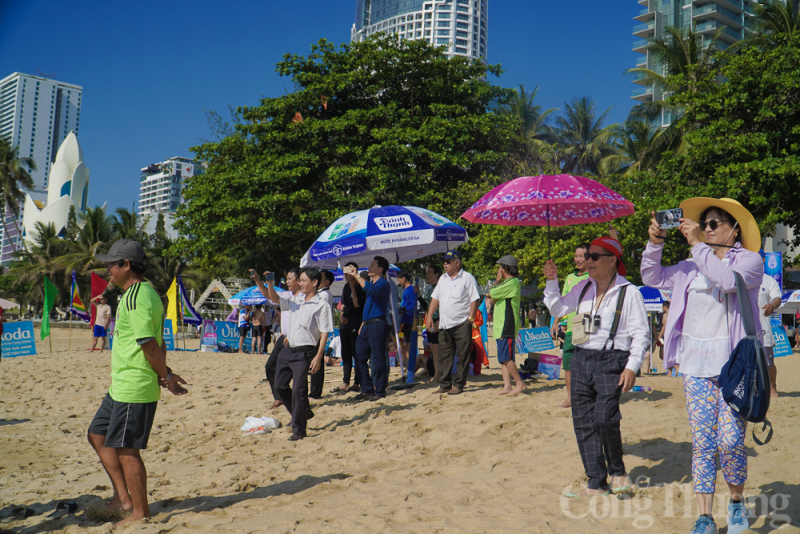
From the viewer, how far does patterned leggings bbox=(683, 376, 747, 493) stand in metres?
3.02

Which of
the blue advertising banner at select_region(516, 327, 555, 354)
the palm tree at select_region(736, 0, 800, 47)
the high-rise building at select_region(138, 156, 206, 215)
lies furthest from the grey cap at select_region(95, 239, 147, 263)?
the high-rise building at select_region(138, 156, 206, 215)

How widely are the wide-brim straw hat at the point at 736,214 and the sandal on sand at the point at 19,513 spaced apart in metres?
4.52

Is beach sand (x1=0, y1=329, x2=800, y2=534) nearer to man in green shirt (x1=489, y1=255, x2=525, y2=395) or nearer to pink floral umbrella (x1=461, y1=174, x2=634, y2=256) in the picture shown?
man in green shirt (x1=489, y1=255, x2=525, y2=395)

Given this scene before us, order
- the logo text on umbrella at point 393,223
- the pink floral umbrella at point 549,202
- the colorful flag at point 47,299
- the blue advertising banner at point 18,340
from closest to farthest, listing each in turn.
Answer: the pink floral umbrella at point 549,202
the logo text on umbrella at point 393,223
the blue advertising banner at point 18,340
the colorful flag at point 47,299

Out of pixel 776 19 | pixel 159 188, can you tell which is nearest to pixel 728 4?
pixel 776 19

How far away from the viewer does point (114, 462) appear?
3482 mm

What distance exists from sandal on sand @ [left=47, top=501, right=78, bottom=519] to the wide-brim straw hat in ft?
14.1

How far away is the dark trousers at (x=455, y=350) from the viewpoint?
707 cm

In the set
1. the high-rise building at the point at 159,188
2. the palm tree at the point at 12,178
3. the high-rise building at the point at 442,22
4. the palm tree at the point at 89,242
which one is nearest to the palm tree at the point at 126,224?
the palm tree at the point at 89,242

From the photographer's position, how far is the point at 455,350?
290 inches

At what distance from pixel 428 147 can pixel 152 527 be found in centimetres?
1855

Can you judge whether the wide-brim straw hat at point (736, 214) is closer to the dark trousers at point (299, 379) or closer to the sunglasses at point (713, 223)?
the sunglasses at point (713, 223)

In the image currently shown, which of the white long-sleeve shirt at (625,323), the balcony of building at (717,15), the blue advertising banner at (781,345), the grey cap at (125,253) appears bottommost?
the blue advertising banner at (781,345)

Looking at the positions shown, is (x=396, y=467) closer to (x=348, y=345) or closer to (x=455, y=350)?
(x=455, y=350)
